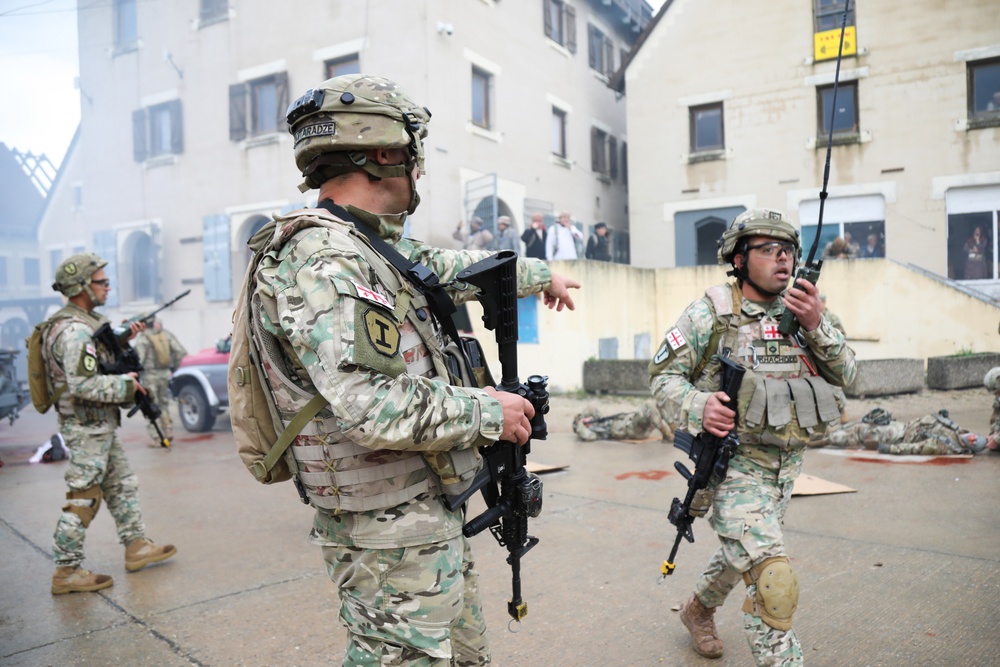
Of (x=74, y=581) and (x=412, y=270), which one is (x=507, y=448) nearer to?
(x=412, y=270)

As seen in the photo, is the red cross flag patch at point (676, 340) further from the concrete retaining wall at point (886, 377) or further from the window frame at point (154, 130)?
the window frame at point (154, 130)

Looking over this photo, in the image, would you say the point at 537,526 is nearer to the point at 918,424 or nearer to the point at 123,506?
the point at 123,506

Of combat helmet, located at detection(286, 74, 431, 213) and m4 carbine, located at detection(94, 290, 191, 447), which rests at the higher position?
combat helmet, located at detection(286, 74, 431, 213)

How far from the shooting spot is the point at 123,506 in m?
4.56

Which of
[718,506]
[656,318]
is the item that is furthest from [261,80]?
[718,506]

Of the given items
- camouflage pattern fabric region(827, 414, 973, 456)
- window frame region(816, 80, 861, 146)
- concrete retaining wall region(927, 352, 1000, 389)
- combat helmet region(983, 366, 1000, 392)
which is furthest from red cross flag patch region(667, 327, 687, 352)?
window frame region(816, 80, 861, 146)

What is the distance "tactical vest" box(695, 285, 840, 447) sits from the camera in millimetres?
2992

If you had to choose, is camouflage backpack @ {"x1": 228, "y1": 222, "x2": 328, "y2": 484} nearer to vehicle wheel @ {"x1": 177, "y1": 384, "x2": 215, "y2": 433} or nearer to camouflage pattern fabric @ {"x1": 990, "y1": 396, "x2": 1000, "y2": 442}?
camouflage pattern fabric @ {"x1": 990, "y1": 396, "x2": 1000, "y2": 442}

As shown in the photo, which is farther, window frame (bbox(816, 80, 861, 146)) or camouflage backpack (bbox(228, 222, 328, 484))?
window frame (bbox(816, 80, 861, 146))

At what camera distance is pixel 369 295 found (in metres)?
1.77

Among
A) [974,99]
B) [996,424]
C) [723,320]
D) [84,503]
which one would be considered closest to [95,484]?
[84,503]

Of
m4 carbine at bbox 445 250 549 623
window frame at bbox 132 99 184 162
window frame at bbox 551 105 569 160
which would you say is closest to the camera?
m4 carbine at bbox 445 250 549 623

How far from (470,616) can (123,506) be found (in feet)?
10.4

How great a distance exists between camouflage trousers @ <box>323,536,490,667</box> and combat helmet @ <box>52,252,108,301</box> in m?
3.47
